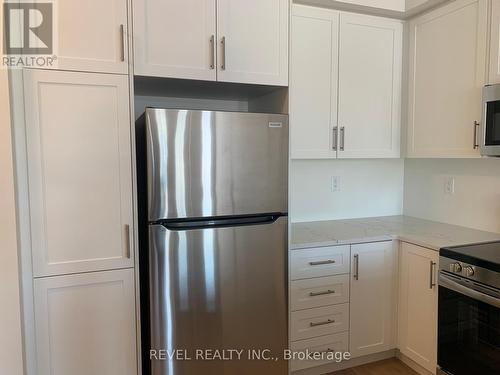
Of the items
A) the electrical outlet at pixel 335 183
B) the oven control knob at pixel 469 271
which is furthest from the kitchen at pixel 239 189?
the electrical outlet at pixel 335 183

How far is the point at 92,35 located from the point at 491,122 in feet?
6.89

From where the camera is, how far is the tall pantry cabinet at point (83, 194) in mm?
1623

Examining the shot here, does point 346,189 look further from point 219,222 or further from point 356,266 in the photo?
point 219,222

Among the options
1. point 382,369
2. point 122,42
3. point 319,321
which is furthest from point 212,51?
point 382,369

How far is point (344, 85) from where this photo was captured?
258 centimetres

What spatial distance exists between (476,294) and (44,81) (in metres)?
2.25

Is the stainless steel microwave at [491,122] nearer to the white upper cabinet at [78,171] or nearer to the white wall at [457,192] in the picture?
the white wall at [457,192]

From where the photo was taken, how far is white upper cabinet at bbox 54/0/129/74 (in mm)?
1622

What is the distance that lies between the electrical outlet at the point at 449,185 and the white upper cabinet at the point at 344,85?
41 cm

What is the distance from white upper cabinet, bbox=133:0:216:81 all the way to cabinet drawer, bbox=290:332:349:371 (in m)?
1.63

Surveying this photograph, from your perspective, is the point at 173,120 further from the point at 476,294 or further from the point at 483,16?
the point at 483,16

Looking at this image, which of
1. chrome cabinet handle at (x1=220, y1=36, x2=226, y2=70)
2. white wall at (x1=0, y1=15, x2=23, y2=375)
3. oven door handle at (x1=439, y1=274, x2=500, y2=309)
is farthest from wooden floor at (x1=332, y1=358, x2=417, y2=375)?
chrome cabinet handle at (x1=220, y1=36, x2=226, y2=70)

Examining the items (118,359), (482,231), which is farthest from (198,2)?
(482,231)

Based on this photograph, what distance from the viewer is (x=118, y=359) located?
1808mm
